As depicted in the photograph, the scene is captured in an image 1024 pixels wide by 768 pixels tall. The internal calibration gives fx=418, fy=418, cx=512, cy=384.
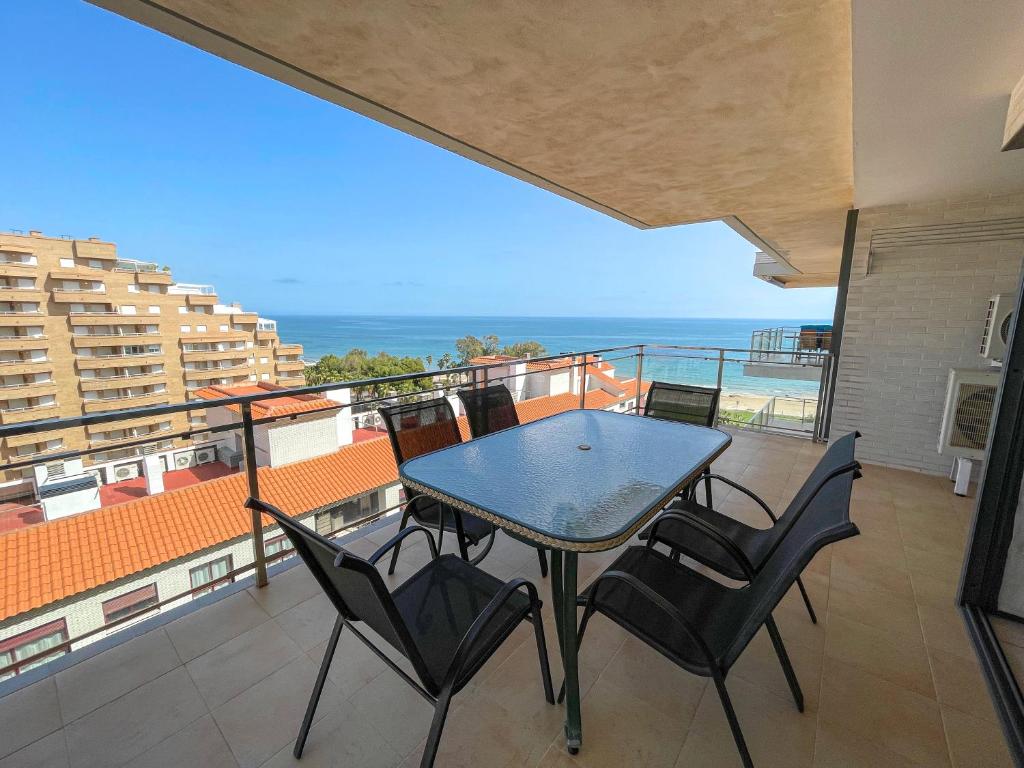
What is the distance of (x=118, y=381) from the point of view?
27.1 m

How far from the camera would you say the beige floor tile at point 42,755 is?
1.22m

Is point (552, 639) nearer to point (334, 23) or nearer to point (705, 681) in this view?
point (705, 681)

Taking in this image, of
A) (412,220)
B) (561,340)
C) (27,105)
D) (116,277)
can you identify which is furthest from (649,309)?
(27,105)

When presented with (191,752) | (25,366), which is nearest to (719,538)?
(191,752)

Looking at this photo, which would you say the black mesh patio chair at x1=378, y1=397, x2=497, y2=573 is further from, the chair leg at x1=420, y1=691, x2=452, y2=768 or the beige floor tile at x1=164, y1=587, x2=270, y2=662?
the chair leg at x1=420, y1=691, x2=452, y2=768

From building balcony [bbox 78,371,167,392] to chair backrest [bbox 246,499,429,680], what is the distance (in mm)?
35922

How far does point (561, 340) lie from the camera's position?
57.4 metres

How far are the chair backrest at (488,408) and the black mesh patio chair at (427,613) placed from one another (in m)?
1.09

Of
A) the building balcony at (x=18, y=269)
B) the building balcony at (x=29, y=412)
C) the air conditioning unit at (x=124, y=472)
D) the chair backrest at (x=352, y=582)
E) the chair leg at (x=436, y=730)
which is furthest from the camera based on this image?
the building balcony at (x=18, y=269)

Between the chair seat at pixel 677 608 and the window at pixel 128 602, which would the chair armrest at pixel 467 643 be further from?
the window at pixel 128 602

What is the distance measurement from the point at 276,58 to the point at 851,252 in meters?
4.91

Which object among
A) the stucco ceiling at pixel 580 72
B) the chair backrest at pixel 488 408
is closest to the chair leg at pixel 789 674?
the chair backrest at pixel 488 408

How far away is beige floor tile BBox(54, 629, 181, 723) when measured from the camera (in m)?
1.43

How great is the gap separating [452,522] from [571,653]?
2.93ft
